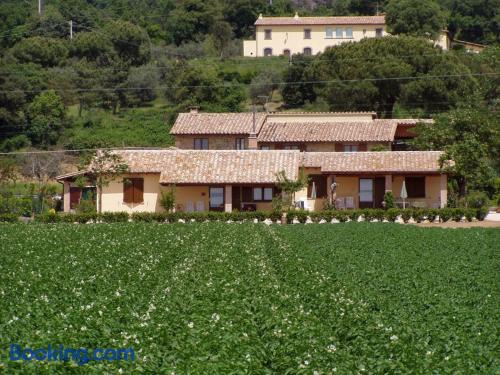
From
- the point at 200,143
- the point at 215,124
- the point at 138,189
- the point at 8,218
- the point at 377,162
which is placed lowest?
the point at 8,218

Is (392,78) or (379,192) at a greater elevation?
(392,78)

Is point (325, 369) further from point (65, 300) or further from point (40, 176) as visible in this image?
point (40, 176)

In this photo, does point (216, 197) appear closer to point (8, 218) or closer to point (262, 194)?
point (262, 194)

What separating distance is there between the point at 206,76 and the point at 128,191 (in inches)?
1348

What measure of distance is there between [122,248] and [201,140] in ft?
135

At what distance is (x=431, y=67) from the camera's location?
87938 mm

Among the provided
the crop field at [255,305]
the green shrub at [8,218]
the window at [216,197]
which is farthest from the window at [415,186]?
the crop field at [255,305]

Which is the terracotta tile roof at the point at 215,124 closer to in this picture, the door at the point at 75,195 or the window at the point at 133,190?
the door at the point at 75,195

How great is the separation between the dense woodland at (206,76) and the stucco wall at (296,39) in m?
3.27

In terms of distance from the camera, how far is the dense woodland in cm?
8375

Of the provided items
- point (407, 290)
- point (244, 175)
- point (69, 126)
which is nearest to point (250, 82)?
point (69, 126)

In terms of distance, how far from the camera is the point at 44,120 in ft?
289

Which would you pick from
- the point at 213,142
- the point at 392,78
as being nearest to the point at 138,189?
the point at 213,142

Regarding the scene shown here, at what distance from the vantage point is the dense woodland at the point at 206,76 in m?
83.8
